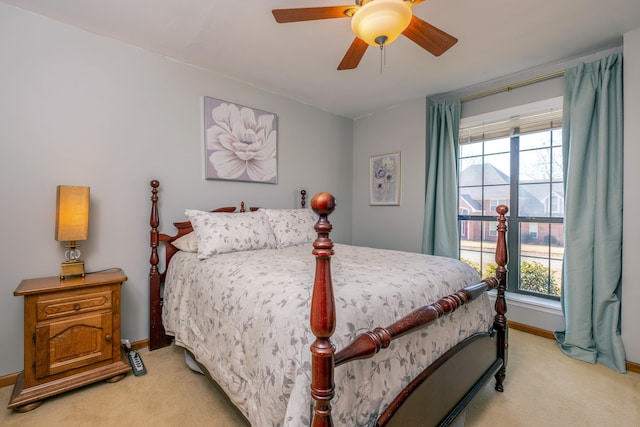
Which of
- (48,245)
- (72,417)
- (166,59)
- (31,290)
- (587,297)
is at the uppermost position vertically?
(166,59)

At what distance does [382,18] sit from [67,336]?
249 cm

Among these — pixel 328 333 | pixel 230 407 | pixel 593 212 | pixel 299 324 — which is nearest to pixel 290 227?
pixel 230 407

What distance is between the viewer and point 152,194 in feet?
7.79

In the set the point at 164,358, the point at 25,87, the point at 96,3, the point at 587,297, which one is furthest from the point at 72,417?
the point at 587,297

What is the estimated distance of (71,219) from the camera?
1807 millimetres

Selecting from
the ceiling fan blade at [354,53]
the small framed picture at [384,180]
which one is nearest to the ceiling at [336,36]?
the ceiling fan blade at [354,53]

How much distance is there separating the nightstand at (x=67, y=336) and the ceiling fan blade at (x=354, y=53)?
210 centimetres

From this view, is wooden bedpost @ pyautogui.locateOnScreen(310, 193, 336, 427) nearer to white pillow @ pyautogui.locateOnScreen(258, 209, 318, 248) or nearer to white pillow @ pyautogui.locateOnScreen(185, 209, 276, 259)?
white pillow @ pyautogui.locateOnScreen(185, 209, 276, 259)

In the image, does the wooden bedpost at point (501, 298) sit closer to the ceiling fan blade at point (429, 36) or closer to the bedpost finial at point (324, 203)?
the ceiling fan blade at point (429, 36)

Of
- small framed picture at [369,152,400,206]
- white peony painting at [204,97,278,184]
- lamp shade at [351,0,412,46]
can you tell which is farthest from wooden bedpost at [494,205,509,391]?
white peony painting at [204,97,278,184]

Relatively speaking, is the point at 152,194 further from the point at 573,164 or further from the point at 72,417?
the point at 573,164

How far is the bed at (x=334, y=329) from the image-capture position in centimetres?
91

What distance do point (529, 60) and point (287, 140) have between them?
2404 mm

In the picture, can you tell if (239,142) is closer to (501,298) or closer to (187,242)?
(187,242)
